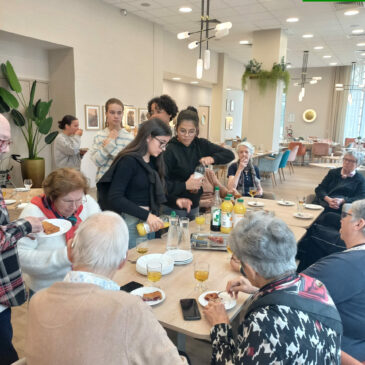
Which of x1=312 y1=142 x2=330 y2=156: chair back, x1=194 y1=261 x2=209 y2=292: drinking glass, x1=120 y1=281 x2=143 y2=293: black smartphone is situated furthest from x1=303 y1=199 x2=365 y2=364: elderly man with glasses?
x1=312 y1=142 x2=330 y2=156: chair back

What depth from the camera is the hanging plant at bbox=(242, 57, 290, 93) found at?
8.48 metres

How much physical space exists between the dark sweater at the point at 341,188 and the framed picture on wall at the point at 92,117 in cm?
470

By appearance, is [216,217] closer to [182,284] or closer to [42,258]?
[182,284]

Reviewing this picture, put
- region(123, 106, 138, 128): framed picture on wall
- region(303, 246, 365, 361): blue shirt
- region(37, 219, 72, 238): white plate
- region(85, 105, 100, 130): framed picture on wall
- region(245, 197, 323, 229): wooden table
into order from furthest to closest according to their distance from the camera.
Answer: region(123, 106, 138, 128): framed picture on wall, region(85, 105, 100, 130): framed picture on wall, region(245, 197, 323, 229): wooden table, region(37, 219, 72, 238): white plate, region(303, 246, 365, 361): blue shirt

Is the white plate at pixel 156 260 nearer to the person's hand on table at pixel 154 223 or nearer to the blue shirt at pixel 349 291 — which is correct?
the person's hand on table at pixel 154 223

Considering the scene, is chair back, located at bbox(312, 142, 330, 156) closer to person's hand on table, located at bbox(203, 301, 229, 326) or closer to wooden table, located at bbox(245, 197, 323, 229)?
wooden table, located at bbox(245, 197, 323, 229)

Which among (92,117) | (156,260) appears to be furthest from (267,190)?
(156,260)

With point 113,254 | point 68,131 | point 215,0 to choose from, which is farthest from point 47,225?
point 215,0

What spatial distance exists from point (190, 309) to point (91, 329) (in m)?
0.65

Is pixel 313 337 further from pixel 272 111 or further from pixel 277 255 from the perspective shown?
pixel 272 111

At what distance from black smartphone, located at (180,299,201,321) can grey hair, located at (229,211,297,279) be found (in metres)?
0.37

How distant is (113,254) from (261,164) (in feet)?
26.0

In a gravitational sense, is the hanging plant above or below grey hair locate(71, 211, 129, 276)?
above

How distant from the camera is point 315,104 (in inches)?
617
